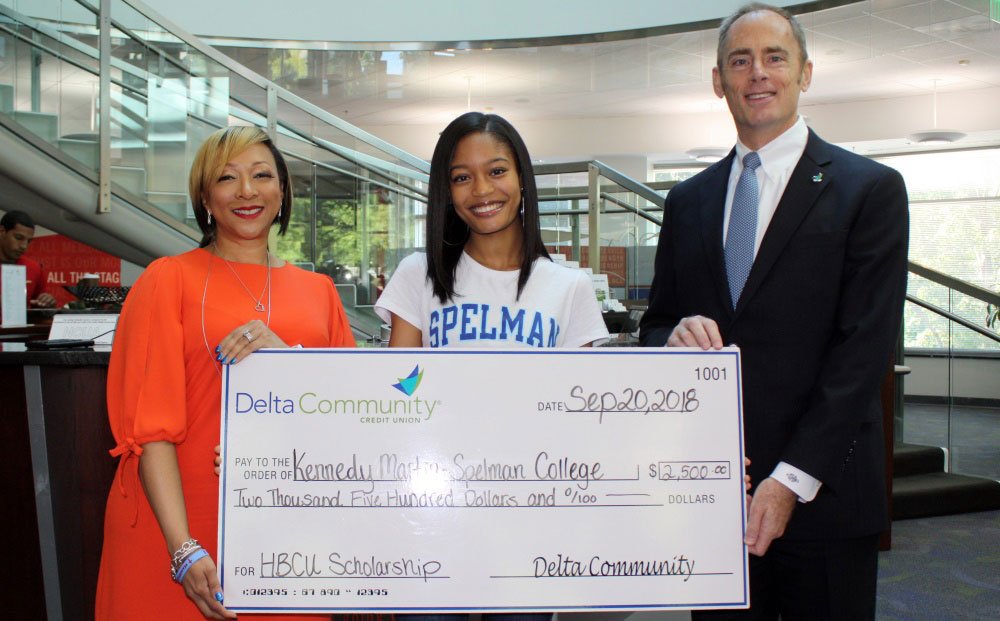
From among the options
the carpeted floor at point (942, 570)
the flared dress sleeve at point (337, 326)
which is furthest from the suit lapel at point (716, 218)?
the carpeted floor at point (942, 570)

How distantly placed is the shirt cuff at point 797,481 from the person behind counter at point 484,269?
47 cm

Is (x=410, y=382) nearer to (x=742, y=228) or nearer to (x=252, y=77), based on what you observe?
(x=742, y=228)

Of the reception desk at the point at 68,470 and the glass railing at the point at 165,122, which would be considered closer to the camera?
the reception desk at the point at 68,470

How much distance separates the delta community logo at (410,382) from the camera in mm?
1561

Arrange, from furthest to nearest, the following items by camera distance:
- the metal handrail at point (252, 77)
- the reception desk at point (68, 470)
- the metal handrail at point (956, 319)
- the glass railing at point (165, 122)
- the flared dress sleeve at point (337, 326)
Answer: the metal handrail at point (956, 319)
the metal handrail at point (252, 77)
the glass railing at point (165, 122)
the reception desk at point (68, 470)
the flared dress sleeve at point (337, 326)

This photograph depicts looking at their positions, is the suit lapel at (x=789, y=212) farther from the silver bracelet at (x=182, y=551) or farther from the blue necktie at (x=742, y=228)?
the silver bracelet at (x=182, y=551)

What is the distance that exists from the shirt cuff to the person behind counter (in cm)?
47

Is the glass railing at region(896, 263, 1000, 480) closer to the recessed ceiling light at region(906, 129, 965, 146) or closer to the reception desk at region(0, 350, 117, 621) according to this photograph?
the reception desk at region(0, 350, 117, 621)

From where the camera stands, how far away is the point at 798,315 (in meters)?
1.60

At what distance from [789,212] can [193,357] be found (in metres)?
1.20

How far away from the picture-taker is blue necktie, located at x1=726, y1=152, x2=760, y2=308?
1.68 m

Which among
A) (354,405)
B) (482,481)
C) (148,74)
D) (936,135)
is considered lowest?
(482,481)

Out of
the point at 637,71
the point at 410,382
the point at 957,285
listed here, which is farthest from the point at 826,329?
the point at 637,71

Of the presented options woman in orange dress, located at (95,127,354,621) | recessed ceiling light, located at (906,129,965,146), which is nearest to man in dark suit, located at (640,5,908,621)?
woman in orange dress, located at (95,127,354,621)
